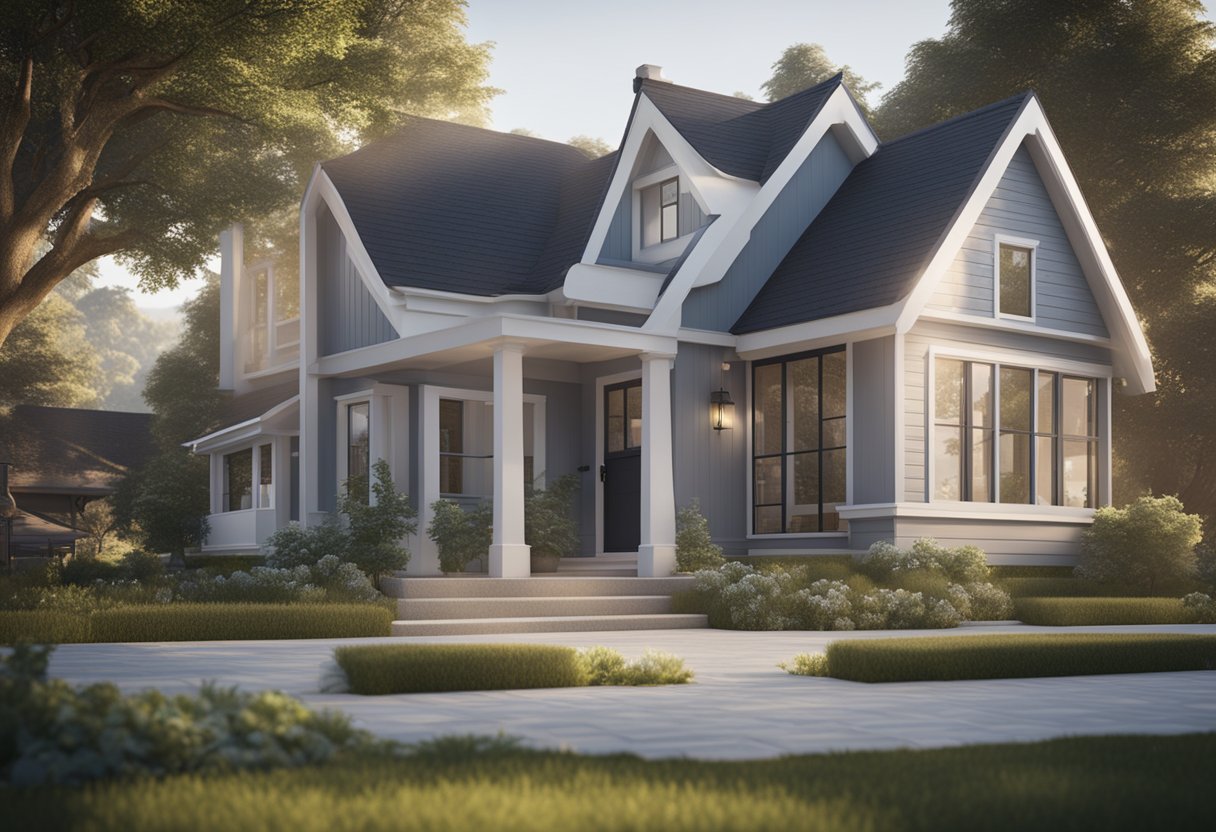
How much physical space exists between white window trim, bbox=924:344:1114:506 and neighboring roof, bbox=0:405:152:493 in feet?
92.5

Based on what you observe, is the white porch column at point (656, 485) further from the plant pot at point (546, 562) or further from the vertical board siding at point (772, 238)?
the vertical board siding at point (772, 238)

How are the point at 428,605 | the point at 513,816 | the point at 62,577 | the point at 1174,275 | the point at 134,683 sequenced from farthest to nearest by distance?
the point at 1174,275
the point at 62,577
the point at 428,605
the point at 134,683
the point at 513,816

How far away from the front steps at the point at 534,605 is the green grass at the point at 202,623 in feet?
2.57

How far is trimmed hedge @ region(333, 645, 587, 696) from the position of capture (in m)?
8.97

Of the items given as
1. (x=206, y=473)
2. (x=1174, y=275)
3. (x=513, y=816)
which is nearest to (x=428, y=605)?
(x=513, y=816)

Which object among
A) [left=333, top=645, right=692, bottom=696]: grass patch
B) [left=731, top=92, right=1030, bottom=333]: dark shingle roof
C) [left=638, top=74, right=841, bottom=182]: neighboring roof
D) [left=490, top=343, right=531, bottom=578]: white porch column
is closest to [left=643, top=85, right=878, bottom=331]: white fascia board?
[left=638, top=74, right=841, bottom=182]: neighboring roof

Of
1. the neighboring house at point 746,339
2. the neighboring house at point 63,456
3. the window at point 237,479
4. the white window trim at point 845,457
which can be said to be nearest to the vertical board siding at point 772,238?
the neighboring house at point 746,339

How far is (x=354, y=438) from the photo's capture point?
2302 centimetres

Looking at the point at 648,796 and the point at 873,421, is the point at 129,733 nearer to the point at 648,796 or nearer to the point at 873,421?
the point at 648,796

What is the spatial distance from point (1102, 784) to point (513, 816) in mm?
2413

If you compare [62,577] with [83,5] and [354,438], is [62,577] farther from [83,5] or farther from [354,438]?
[83,5]

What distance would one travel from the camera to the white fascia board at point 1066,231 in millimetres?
19766

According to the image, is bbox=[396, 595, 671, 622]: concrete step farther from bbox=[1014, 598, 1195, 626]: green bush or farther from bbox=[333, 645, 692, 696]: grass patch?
bbox=[333, 645, 692, 696]: grass patch

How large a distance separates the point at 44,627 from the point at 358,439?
391 inches
